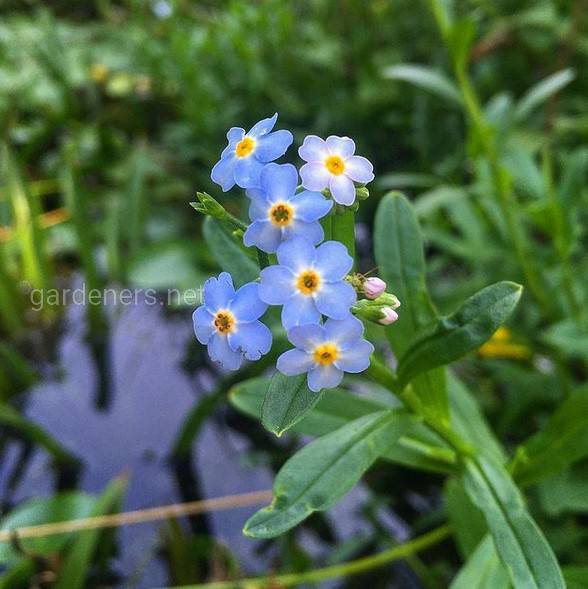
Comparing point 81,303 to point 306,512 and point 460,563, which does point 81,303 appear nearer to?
point 460,563

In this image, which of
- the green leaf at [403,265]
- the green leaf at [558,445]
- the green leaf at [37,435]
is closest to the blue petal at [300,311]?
the green leaf at [403,265]

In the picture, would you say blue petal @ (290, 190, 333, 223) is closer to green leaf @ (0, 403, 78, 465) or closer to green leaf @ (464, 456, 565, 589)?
green leaf @ (464, 456, 565, 589)

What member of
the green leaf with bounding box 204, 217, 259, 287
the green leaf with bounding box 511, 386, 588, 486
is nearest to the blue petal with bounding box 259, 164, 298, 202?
the green leaf with bounding box 204, 217, 259, 287

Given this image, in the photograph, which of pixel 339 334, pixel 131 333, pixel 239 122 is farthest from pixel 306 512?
pixel 239 122

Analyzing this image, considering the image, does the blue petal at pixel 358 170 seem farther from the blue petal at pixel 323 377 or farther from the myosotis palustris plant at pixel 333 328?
the blue petal at pixel 323 377

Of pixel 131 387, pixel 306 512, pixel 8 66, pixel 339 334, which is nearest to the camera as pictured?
pixel 339 334

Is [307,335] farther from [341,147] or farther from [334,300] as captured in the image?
[341,147]
